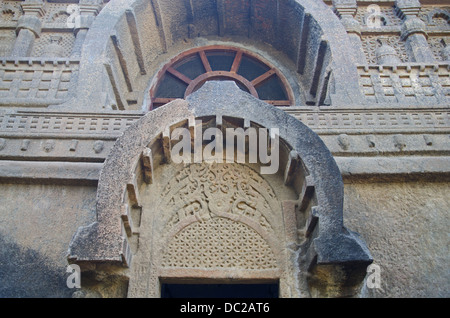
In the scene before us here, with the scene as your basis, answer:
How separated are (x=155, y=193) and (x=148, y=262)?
80 cm

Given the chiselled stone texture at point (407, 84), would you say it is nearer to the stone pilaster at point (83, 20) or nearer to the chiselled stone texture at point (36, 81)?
the chiselled stone texture at point (36, 81)

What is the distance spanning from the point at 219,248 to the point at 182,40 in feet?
15.7

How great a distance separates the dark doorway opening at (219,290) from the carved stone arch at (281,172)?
30.2 inches

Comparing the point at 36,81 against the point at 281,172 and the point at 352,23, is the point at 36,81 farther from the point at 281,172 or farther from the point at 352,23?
the point at 352,23

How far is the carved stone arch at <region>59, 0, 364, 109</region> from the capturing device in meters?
6.37

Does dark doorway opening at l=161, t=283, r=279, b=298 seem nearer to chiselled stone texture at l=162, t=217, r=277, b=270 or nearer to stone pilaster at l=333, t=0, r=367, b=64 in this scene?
chiselled stone texture at l=162, t=217, r=277, b=270

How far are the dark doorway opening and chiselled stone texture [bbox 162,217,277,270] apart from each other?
0.49 metres

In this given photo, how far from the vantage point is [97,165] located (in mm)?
5301

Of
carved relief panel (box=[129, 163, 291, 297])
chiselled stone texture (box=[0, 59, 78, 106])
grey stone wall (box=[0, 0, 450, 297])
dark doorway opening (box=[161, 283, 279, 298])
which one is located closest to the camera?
carved relief panel (box=[129, 163, 291, 297])

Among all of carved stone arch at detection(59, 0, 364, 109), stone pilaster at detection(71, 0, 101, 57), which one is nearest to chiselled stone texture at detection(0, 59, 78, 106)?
carved stone arch at detection(59, 0, 364, 109)

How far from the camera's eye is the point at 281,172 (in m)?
5.17

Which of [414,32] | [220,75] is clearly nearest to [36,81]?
[220,75]

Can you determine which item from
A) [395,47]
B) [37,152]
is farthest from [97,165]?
[395,47]

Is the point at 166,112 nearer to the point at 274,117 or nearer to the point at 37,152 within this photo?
the point at 274,117
